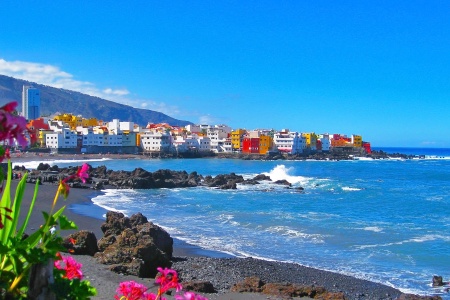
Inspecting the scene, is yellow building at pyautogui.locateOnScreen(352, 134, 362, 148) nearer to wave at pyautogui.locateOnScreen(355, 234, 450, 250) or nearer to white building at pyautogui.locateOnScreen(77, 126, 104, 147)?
white building at pyautogui.locateOnScreen(77, 126, 104, 147)

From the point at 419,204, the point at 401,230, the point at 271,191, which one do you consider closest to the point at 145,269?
the point at 401,230

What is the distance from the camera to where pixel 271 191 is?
33531 mm

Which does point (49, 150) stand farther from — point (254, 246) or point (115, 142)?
point (254, 246)

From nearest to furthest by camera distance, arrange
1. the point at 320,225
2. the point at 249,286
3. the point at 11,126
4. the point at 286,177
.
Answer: the point at 11,126 → the point at 249,286 → the point at 320,225 → the point at 286,177

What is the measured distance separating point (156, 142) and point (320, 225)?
72.0 metres

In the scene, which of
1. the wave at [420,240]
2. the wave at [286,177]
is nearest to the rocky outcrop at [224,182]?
the wave at [286,177]

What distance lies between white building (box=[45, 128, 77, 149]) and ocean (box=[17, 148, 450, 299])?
50988 millimetres

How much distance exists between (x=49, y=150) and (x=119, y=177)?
1770 inches

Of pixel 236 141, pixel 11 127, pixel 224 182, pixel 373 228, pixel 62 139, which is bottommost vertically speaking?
pixel 373 228

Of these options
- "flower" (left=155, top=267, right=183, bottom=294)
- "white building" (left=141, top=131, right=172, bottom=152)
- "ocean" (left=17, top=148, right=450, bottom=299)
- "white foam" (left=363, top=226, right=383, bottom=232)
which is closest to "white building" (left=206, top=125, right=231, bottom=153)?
"white building" (left=141, top=131, right=172, bottom=152)

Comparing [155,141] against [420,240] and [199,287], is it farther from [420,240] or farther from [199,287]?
[199,287]

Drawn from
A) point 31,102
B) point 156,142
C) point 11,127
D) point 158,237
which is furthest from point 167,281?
point 31,102

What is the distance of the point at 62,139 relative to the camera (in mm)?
79250

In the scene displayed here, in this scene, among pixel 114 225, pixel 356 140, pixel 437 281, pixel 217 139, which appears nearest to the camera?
pixel 437 281
